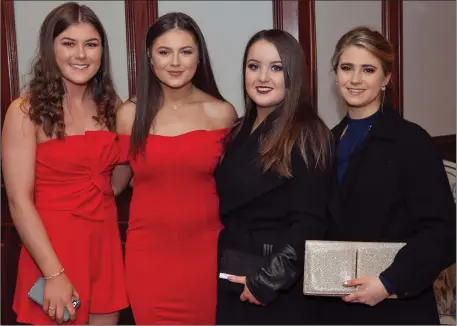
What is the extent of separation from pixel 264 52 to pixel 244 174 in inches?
16.2

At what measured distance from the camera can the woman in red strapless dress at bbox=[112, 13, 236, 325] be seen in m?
2.35

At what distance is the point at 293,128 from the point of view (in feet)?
6.88

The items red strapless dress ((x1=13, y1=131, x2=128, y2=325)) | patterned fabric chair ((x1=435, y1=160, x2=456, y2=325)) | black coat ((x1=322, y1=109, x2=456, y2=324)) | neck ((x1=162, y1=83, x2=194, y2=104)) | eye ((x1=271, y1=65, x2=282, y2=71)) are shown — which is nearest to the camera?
black coat ((x1=322, y1=109, x2=456, y2=324))

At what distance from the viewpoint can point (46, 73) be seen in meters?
2.35

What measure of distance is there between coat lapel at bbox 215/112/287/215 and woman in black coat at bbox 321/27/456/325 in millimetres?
227

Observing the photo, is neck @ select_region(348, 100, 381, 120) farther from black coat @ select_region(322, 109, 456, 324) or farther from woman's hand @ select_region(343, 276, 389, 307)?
woman's hand @ select_region(343, 276, 389, 307)

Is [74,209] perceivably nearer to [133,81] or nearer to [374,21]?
[133,81]

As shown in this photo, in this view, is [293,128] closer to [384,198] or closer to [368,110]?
[368,110]

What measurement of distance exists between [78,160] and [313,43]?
1.68 m

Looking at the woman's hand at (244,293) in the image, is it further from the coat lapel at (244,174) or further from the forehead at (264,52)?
the forehead at (264,52)

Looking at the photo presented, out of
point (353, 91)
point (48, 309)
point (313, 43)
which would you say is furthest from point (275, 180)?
point (313, 43)

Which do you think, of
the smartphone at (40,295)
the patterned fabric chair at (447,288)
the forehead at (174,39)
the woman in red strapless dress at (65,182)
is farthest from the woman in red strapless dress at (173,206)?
the patterned fabric chair at (447,288)

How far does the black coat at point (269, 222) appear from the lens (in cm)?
203

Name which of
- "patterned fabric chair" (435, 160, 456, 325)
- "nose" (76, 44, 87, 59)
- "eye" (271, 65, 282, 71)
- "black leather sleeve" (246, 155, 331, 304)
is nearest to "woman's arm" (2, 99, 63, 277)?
"nose" (76, 44, 87, 59)
